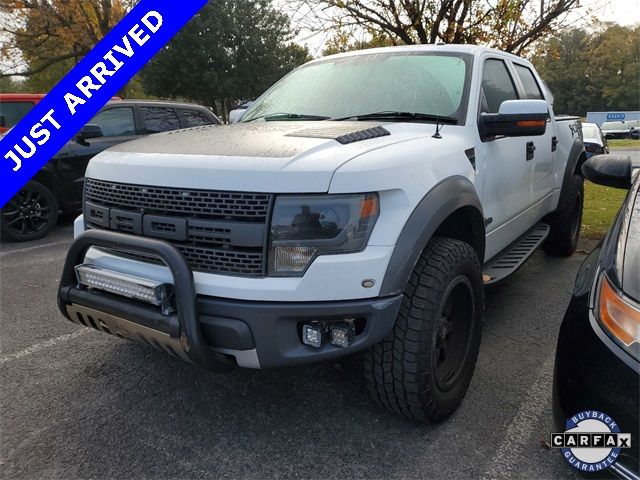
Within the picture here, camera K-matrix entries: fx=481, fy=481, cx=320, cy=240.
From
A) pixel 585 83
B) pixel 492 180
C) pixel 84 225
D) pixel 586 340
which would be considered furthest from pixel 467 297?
pixel 585 83

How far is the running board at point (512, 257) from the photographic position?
3.04 m

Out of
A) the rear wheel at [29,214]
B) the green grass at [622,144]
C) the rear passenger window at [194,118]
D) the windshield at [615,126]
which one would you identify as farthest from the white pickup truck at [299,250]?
the windshield at [615,126]

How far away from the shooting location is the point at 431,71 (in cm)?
299

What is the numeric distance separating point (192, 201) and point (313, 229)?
511 mm

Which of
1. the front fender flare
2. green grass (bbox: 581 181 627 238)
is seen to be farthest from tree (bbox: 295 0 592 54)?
the front fender flare

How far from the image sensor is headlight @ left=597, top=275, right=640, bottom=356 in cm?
153

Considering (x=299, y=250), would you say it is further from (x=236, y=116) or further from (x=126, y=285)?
(x=236, y=116)

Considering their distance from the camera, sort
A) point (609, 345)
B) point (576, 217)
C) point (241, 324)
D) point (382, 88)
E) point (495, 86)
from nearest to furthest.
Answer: point (609, 345) < point (241, 324) < point (382, 88) < point (495, 86) < point (576, 217)

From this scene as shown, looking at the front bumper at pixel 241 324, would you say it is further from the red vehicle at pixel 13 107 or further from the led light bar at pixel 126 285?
the red vehicle at pixel 13 107

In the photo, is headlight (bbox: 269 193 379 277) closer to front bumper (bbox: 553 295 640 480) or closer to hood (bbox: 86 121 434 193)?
hood (bbox: 86 121 434 193)

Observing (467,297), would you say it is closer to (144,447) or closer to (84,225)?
(144,447)

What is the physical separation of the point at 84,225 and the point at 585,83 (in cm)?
7223

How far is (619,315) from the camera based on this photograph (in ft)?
5.22

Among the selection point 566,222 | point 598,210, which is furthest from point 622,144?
point 566,222
